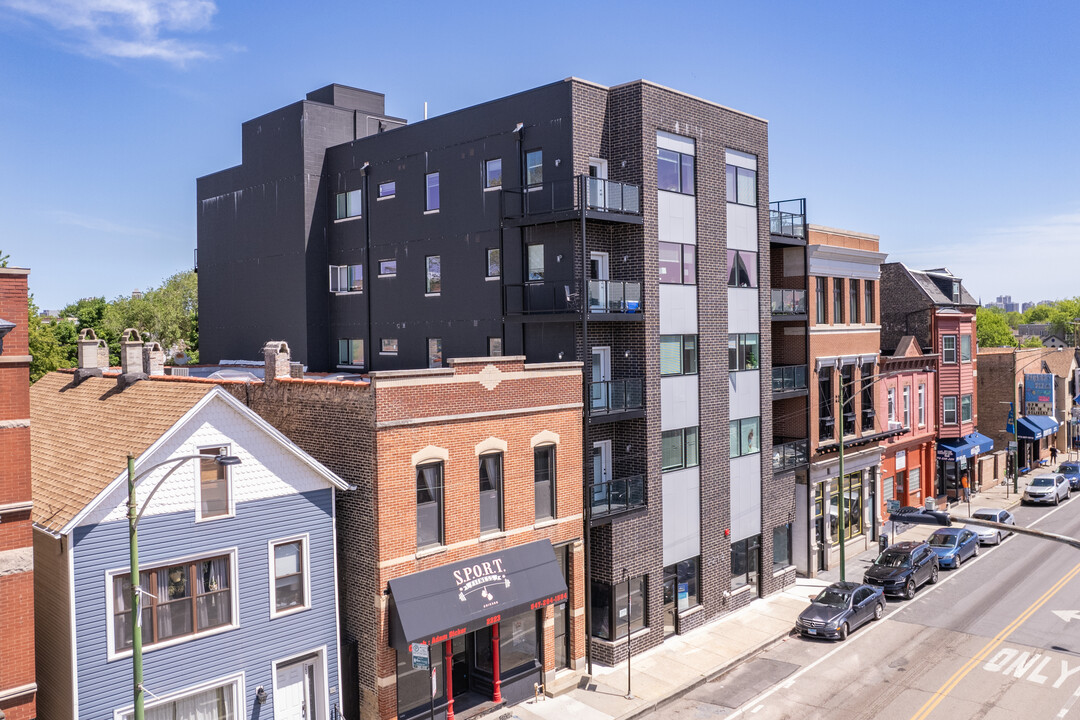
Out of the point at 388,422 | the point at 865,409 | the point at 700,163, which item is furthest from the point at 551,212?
the point at 865,409

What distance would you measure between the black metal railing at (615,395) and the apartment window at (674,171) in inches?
271

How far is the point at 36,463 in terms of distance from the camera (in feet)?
71.1

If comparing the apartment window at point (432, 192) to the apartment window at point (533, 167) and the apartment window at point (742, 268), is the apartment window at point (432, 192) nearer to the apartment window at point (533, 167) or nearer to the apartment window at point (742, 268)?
the apartment window at point (533, 167)

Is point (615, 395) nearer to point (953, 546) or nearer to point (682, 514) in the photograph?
point (682, 514)

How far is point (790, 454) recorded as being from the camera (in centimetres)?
3541

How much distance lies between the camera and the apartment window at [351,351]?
1407 inches

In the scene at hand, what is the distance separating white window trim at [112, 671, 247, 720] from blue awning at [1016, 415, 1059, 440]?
2296 inches

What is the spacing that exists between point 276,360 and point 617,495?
11561mm

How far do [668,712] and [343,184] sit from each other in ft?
81.5

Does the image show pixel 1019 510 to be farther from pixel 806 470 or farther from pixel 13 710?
pixel 13 710

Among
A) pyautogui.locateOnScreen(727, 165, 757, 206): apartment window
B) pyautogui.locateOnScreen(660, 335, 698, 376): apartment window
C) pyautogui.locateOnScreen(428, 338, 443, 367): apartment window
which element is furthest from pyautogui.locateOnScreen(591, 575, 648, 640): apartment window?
pyautogui.locateOnScreen(727, 165, 757, 206): apartment window

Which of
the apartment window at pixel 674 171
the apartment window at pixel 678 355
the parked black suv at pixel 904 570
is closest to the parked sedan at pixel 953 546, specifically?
the parked black suv at pixel 904 570

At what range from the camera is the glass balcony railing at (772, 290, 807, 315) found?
3475 cm

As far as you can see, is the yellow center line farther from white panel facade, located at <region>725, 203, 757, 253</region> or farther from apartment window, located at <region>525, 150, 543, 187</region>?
apartment window, located at <region>525, 150, 543, 187</region>
